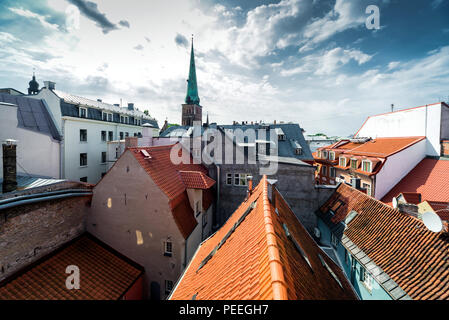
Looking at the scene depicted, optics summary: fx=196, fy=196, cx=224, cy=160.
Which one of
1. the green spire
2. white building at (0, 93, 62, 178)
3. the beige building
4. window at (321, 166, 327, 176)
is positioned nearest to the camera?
the beige building

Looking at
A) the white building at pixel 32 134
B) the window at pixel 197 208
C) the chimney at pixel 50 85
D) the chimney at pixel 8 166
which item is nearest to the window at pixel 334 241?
the window at pixel 197 208

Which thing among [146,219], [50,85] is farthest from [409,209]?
[50,85]

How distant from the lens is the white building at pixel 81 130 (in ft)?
70.3

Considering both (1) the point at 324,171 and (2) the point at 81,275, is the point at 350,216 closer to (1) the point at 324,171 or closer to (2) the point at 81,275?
(2) the point at 81,275

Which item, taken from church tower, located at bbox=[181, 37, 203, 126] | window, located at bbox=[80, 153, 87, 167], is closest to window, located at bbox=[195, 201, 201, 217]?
window, located at bbox=[80, 153, 87, 167]

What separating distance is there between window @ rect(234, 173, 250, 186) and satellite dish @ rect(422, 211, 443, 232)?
11.8 m

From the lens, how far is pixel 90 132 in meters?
24.7

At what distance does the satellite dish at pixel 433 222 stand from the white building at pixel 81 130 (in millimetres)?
26168

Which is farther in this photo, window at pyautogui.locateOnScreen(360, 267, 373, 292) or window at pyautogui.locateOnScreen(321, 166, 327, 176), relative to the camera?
window at pyautogui.locateOnScreen(321, 166, 327, 176)

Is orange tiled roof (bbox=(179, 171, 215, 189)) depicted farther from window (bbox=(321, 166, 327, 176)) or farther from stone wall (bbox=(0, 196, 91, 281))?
window (bbox=(321, 166, 327, 176))

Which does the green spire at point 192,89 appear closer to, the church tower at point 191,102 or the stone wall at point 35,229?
the church tower at point 191,102

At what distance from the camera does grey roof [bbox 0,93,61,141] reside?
19288mm
